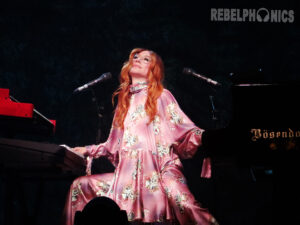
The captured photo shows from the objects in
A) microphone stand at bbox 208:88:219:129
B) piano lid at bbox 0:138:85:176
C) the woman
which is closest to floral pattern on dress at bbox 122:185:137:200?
the woman


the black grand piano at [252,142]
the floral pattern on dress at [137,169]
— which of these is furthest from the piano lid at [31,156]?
the floral pattern on dress at [137,169]

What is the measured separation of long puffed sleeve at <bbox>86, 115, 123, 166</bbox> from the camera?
181 inches

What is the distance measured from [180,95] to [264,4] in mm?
1383

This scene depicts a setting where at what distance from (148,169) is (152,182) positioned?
0.13 meters

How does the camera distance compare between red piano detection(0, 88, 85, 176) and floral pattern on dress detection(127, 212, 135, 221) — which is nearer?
red piano detection(0, 88, 85, 176)

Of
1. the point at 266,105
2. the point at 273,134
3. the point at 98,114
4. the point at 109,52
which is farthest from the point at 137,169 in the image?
the point at 273,134

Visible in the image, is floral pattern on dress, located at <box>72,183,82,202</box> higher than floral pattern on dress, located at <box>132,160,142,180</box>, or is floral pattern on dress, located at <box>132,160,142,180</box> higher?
floral pattern on dress, located at <box>132,160,142,180</box>

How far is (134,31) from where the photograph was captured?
16.4 ft

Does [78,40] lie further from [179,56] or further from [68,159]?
[68,159]

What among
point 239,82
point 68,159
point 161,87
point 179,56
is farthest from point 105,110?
point 239,82

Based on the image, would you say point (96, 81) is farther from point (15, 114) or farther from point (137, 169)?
point (15, 114)

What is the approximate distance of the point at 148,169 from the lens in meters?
4.36

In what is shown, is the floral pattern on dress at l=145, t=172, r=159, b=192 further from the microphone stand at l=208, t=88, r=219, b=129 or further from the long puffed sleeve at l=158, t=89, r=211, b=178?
the microphone stand at l=208, t=88, r=219, b=129

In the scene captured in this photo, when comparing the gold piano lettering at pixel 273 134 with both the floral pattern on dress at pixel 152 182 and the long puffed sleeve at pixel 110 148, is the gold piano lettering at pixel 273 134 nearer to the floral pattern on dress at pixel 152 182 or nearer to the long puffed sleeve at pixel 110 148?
the floral pattern on dress at pixel 152 182
